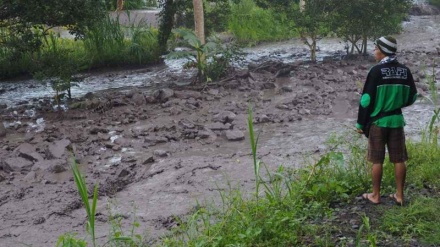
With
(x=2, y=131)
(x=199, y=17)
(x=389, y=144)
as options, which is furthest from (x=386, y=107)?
(x=199, y=17)

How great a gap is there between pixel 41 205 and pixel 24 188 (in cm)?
74

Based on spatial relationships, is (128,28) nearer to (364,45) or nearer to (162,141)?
(364,45)

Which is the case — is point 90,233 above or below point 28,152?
above

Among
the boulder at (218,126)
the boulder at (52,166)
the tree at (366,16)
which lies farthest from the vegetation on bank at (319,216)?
the tree at (366,16)

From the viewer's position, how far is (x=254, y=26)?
75.0ft

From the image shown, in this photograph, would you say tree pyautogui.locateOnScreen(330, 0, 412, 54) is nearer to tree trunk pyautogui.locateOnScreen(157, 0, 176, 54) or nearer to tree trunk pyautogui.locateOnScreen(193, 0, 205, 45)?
tree trunk pyautogui.locateOnScreen(193, 0, 205, 45)

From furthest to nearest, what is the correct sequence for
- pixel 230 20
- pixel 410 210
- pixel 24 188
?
pixel 230 20
pixel 24 188
pixel 410 210

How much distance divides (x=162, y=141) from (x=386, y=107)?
509 cm

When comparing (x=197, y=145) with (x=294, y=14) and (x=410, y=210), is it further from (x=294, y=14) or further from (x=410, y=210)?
(x=294, y=14)

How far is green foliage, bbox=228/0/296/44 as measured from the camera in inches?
881

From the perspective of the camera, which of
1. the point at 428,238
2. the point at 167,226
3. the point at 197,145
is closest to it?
the point at 428,238

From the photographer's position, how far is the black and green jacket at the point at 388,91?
5.73 meters

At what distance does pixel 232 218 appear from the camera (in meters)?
5.61

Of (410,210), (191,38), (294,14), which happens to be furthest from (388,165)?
(294,14)
